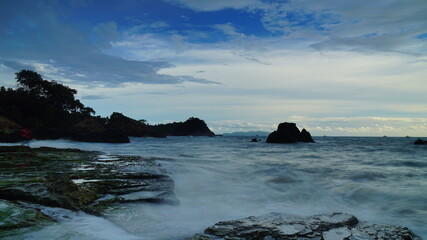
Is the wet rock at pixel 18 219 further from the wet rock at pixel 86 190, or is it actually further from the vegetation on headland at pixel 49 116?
the vegetation on headland at pixel 49 116

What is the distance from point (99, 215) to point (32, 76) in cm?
5278

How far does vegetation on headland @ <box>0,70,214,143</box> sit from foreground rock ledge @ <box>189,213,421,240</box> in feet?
69.2

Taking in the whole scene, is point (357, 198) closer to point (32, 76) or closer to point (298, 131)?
point (298, 131)

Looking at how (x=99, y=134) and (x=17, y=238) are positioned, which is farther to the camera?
(x=99, y=134)

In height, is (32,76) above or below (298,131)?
above

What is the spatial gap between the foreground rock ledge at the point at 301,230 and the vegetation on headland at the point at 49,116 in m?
21.1

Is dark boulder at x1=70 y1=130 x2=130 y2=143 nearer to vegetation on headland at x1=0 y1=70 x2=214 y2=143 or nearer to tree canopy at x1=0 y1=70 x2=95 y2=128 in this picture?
vegetation on headland at x1=0 y1=70 x2=214 y2=143

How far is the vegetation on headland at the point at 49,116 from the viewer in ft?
91.9

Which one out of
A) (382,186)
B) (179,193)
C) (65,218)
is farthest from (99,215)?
(382,186)

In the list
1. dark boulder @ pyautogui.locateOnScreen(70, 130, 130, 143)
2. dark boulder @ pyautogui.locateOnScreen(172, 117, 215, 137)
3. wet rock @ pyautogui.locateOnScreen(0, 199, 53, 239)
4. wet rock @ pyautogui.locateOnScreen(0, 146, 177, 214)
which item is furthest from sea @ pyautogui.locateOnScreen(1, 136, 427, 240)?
dark boulder @ pyautogui.locateOnScreen(172, 117, 215, 137)

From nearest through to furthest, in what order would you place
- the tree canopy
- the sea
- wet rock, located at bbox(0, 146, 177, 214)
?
the sea → wet rock, located at bbox(0, 146, 177, 214) → the tree canopy

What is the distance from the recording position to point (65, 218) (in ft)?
12.6

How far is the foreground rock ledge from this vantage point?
3.39 m

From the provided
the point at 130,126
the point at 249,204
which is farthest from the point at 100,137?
the point at 130,126
